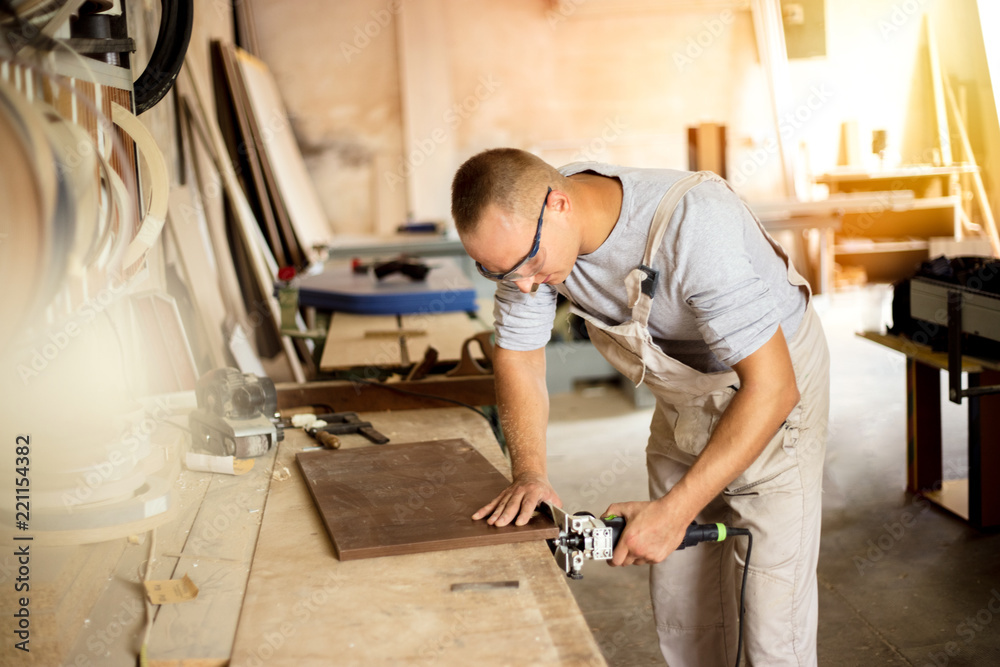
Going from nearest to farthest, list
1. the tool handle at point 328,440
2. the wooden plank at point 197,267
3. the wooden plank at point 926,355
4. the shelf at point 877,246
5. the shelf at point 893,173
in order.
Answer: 1. the tool handle at point 328,440
2. the wooden plank at point 926,355
3. the wooden plank at point 197,267
4. the shelf at point 893,173
5. the shelf at point 877,246

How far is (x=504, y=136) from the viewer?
7.89 metres

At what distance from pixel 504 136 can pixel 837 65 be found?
3.39 m

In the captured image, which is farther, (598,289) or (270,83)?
(270,83)

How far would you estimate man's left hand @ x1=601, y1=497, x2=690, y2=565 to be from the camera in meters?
1.36

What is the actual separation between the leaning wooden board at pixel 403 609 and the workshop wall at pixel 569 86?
6.55 m

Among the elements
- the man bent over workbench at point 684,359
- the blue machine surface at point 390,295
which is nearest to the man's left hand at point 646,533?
the man bent over workbench at point 684,359

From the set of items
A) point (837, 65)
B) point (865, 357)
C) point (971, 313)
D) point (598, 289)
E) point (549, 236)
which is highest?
point (837, 65)

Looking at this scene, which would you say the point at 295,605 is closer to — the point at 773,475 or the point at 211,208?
the point at 773,475

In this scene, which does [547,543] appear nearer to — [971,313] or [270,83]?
[971,313]

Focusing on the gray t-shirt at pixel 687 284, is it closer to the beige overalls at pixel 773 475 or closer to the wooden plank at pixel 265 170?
the beige overalls at pixel 773 475

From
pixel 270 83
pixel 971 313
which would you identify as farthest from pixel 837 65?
pixel 971 313

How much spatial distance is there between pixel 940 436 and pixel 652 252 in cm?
265

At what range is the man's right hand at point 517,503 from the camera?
4.39 ft

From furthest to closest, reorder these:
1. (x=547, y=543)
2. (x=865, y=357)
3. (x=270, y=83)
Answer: (x=270, y=83)
(x=865, y=357)
(x=547, y=543)
